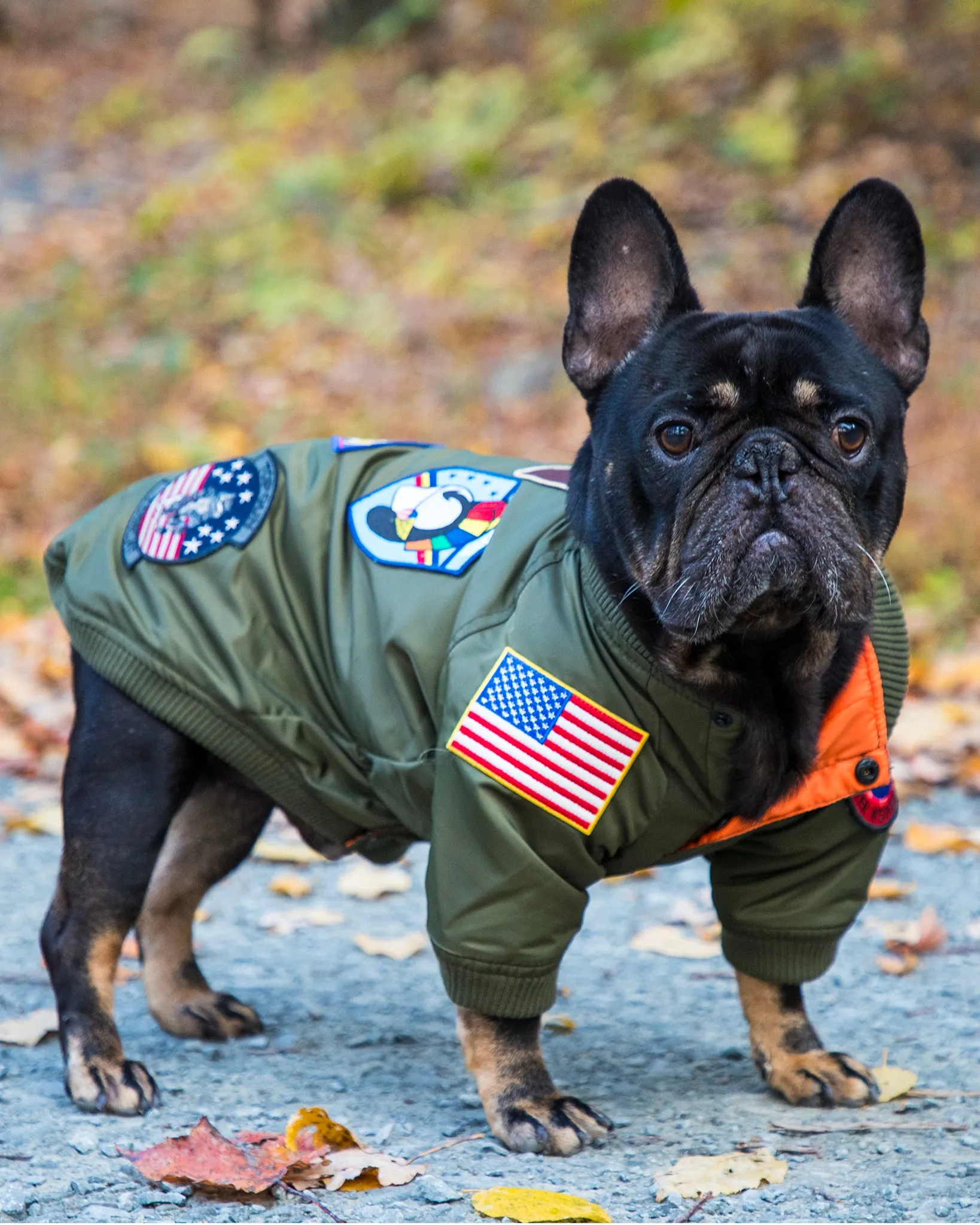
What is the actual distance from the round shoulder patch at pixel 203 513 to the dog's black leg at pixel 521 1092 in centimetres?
122

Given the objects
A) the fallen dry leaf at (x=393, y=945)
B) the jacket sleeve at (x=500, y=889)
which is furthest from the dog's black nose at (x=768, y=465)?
the fallen dry leaf at (x=393, y=945)

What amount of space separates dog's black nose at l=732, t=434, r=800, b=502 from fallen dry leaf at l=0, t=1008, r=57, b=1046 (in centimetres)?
215

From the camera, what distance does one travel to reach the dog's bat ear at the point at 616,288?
3225 millimetres

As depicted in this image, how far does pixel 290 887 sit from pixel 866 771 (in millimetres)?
2284

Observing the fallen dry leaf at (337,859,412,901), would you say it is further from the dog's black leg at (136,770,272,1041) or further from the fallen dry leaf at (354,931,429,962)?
the dog's black leg at (136,770,272,1041)

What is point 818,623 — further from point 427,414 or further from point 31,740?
point 427,414

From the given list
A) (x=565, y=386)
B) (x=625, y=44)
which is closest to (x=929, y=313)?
(x=565, y=386)

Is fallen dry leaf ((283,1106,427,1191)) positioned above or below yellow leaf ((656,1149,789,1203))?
below

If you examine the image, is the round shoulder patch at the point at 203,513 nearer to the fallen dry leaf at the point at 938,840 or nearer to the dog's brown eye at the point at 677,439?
the dog's brown eye at the point at 677,439

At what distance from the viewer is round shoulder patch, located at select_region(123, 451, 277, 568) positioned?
3441 millimetres

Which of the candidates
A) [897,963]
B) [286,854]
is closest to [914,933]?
[897,963]

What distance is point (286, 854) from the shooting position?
16.9 feet

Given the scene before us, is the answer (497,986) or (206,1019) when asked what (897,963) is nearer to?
(497,986)

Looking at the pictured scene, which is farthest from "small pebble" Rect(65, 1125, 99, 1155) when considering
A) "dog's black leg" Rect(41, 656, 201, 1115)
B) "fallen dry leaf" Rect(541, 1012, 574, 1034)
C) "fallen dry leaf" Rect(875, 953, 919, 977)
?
"fallen dry leaf" Rect(875, 953, 919, 977)
